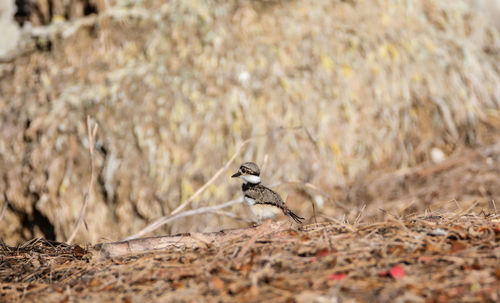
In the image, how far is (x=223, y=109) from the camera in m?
5.78

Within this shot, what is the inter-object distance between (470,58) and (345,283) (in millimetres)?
5948

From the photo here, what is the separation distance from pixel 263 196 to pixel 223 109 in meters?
2.46

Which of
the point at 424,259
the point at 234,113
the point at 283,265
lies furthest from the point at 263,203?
the point at 234,113

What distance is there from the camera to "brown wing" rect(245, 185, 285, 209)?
348 centimetres

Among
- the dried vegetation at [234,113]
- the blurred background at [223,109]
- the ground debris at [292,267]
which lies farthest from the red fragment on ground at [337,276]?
the blurred background at [223,109]

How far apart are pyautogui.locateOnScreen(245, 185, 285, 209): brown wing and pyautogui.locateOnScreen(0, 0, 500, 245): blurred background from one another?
1770 mm

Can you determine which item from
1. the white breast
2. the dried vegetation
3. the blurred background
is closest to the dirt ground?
the white breast

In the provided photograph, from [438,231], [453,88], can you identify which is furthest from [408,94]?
[438,231]

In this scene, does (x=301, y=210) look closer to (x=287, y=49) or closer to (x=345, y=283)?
(x=287, y=49)

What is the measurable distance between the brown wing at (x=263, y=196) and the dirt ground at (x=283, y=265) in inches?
26.4

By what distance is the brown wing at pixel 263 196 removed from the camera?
348 centimetres

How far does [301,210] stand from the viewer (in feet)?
18.5

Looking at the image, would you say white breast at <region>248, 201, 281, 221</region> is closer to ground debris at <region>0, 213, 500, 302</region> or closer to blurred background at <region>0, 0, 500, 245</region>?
ground debris at <region>0, 213, 500, 302</region>

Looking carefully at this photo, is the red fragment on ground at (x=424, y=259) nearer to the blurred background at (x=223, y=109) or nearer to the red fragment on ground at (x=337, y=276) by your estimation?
the red fragment on ground at (x=337, y=276)
